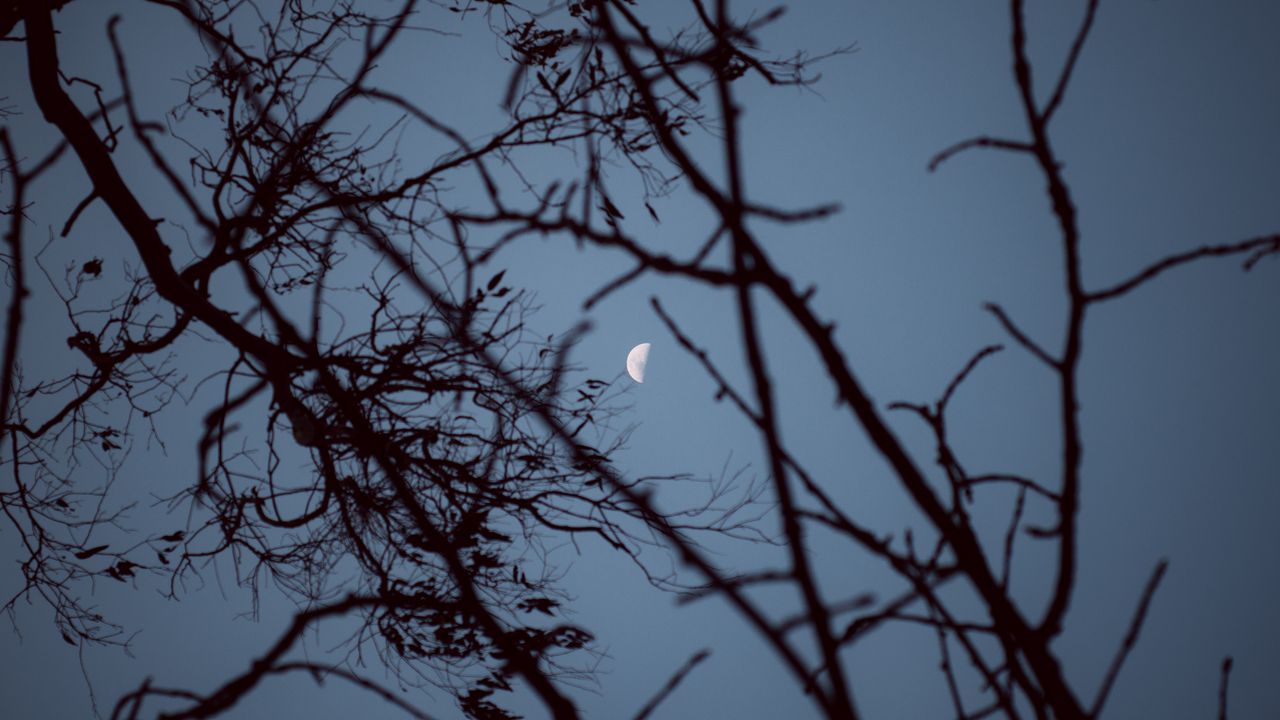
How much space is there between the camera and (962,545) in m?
0.98

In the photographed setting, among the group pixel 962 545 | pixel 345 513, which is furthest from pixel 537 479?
pixel 962 545

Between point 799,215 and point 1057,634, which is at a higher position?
point 799,215

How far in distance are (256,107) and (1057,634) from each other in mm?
5010

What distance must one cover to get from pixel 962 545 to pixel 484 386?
3.91 m

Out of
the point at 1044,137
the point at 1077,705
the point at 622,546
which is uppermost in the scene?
the point at 622,546

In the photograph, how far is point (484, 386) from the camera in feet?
15.1

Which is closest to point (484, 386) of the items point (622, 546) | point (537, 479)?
point (537, 479)

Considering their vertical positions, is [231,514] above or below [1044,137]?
above

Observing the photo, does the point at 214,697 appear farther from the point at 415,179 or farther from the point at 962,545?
the point at 415,179

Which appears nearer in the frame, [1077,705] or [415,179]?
[1077,705]

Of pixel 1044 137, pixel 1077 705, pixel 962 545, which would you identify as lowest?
pixel 1077 705

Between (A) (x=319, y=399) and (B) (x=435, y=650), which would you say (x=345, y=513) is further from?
(B) (x=435, y=650)

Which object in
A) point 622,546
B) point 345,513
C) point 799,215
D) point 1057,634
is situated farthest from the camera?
point 345,513

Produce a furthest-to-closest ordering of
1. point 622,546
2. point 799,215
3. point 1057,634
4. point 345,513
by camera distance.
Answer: point 345,513 → point 622,546 → point 1057,634 → point 799,215
